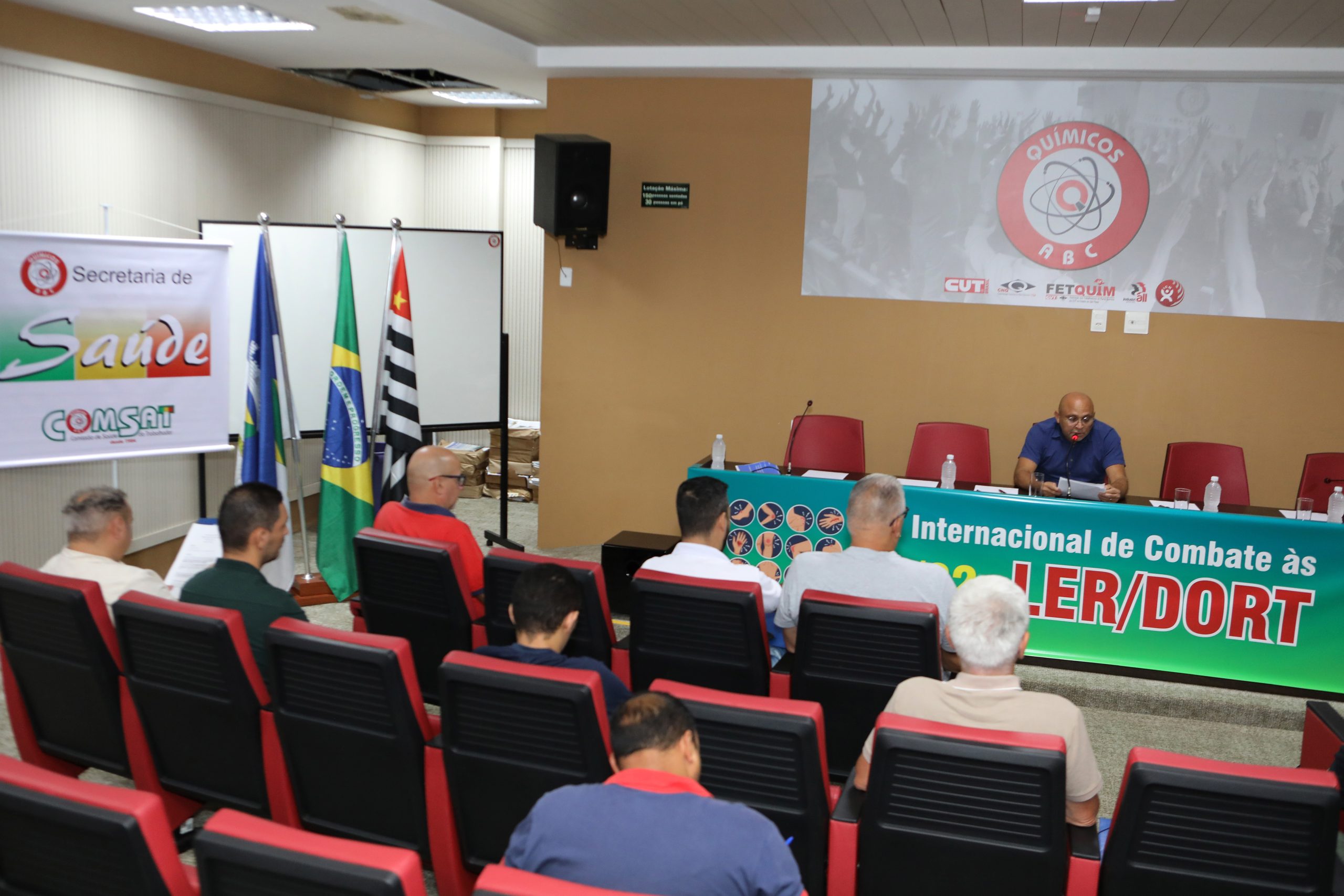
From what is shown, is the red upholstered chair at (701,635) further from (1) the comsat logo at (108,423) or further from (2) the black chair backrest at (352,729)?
(1) the comsat logo at (108,423)

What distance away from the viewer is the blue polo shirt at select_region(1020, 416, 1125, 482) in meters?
5.72

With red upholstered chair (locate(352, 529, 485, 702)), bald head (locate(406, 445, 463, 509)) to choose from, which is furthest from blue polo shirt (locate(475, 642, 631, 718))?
bald head (locate(406, 445, 463, 509))

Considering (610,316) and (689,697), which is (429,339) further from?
(689,697)

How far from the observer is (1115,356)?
21.1 feet

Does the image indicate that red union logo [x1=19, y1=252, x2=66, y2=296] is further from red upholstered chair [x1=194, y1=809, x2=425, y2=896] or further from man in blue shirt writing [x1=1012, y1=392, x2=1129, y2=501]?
man in blue shirt writing [x1=1012, y1=392, x2=1129, y2=501]

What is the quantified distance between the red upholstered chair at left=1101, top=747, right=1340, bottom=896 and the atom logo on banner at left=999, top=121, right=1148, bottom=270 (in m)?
4.80

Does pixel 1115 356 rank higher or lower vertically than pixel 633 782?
higher

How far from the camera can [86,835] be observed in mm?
1735

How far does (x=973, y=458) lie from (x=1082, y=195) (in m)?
1.81

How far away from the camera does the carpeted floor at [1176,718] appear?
4.32 m

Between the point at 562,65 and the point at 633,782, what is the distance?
5.80m

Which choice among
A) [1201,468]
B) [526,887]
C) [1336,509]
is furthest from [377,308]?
[526,887]

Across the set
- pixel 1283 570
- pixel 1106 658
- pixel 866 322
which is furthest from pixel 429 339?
pixel 1283 570

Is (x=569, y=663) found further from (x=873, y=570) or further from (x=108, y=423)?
(x=108, y=423)
